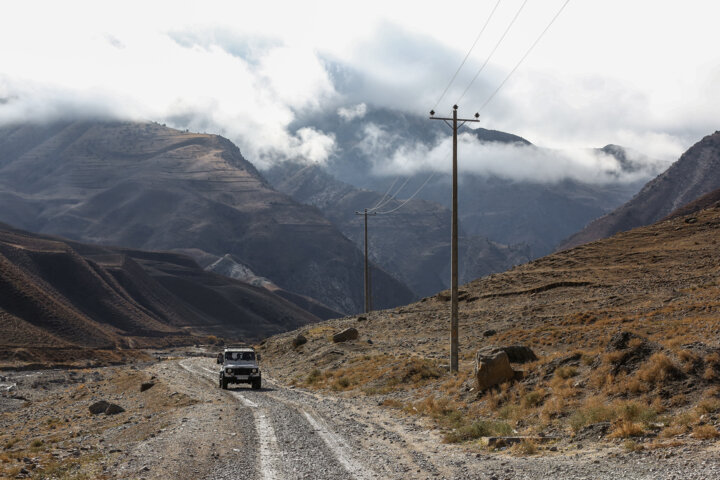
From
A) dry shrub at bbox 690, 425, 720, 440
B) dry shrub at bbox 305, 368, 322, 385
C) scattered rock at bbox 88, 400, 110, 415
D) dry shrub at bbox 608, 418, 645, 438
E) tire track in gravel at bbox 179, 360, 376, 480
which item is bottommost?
scattered rock at bbox 88, 400, 110, 415

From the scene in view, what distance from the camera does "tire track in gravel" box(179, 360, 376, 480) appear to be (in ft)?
50.2

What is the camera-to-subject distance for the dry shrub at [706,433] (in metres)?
14.0

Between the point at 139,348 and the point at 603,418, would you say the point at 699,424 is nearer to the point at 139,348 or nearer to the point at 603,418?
the point at 603,418

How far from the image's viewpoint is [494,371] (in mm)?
23859

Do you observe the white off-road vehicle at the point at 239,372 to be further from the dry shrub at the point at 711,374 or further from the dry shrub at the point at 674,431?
the dry shrub at the point at 674,431

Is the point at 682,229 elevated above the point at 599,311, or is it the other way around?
the point at 682,229

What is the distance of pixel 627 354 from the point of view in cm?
2023

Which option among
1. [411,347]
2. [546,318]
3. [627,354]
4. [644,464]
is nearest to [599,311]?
[546,318]

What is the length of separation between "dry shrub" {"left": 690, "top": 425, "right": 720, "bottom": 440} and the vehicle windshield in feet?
94.3

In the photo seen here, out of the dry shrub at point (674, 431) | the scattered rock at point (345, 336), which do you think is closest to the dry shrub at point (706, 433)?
the dry shrub at point (674, 431)

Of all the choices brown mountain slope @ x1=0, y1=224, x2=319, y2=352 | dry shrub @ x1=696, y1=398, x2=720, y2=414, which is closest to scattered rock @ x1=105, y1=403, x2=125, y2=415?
dry shrub @ x1=696, y1=398, x2=720, y2=414

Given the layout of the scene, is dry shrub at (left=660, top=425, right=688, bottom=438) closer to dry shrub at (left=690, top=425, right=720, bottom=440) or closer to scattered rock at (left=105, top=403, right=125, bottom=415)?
dry shrub at (left=690, top=425, right=720, bottom=440)

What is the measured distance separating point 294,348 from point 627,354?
46.3 meters

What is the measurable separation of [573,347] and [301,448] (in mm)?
20480
